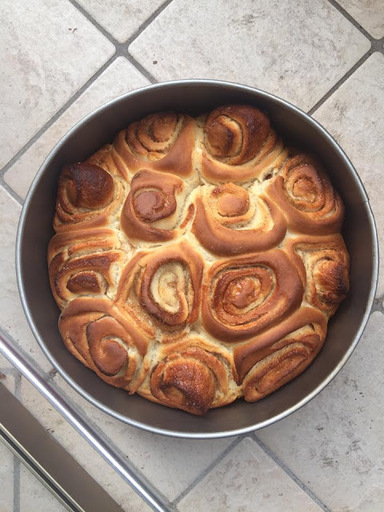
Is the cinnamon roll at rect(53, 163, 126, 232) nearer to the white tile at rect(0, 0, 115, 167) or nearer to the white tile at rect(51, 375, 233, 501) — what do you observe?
the white tile at rect(0, 0, 115, 167)

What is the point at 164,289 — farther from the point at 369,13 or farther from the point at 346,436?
the point at 369,13

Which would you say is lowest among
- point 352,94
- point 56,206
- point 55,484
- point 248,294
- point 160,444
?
point 55,484

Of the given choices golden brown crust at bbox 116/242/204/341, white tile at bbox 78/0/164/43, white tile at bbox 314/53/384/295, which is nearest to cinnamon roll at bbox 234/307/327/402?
golden brown crust at bbox 116/242/204/341

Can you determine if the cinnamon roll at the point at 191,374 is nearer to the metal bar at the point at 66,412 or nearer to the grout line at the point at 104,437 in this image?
the metal bar at the point at 66,412

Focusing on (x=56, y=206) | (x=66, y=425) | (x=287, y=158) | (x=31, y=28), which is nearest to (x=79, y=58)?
(x=31, y=28)

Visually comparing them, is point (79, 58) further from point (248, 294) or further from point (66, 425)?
point (66, 425)

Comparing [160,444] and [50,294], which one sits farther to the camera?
[160,444]

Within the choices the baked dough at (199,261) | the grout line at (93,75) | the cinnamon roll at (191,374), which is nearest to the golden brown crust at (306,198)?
the baked dough at (199,261)
